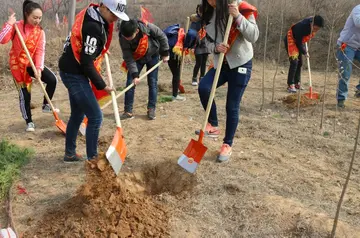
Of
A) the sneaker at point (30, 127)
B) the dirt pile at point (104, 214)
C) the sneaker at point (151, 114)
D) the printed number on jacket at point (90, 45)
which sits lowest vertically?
the sneaker at point (30, 127)

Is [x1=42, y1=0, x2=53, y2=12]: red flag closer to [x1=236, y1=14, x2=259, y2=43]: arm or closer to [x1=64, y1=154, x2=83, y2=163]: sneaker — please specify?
[x1=64, y1=154, x2=83, y2=163]: sneaker

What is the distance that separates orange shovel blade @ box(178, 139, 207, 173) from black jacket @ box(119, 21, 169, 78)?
1.98 metres

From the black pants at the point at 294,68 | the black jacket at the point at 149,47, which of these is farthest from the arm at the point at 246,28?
the black pants at the point at 294,68

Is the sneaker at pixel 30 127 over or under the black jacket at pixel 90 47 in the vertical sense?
under

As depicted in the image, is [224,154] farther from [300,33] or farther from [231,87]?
[300,33]

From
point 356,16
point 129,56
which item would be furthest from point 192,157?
point 356,16

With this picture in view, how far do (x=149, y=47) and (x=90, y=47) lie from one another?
2.30 m

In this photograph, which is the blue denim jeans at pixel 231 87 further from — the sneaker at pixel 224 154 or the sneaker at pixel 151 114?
the sneaker at pixel 151 114

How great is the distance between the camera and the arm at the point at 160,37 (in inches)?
210

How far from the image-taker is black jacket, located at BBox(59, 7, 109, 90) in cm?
311

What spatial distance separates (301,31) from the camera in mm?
7188

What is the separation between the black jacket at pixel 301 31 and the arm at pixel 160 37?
3.00m

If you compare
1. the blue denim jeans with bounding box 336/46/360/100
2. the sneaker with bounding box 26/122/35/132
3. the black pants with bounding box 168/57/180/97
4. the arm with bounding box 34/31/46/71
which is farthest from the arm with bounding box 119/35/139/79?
the blue denim jeans with bounding box 336/46/360/100

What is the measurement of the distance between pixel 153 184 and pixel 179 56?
3135mm
